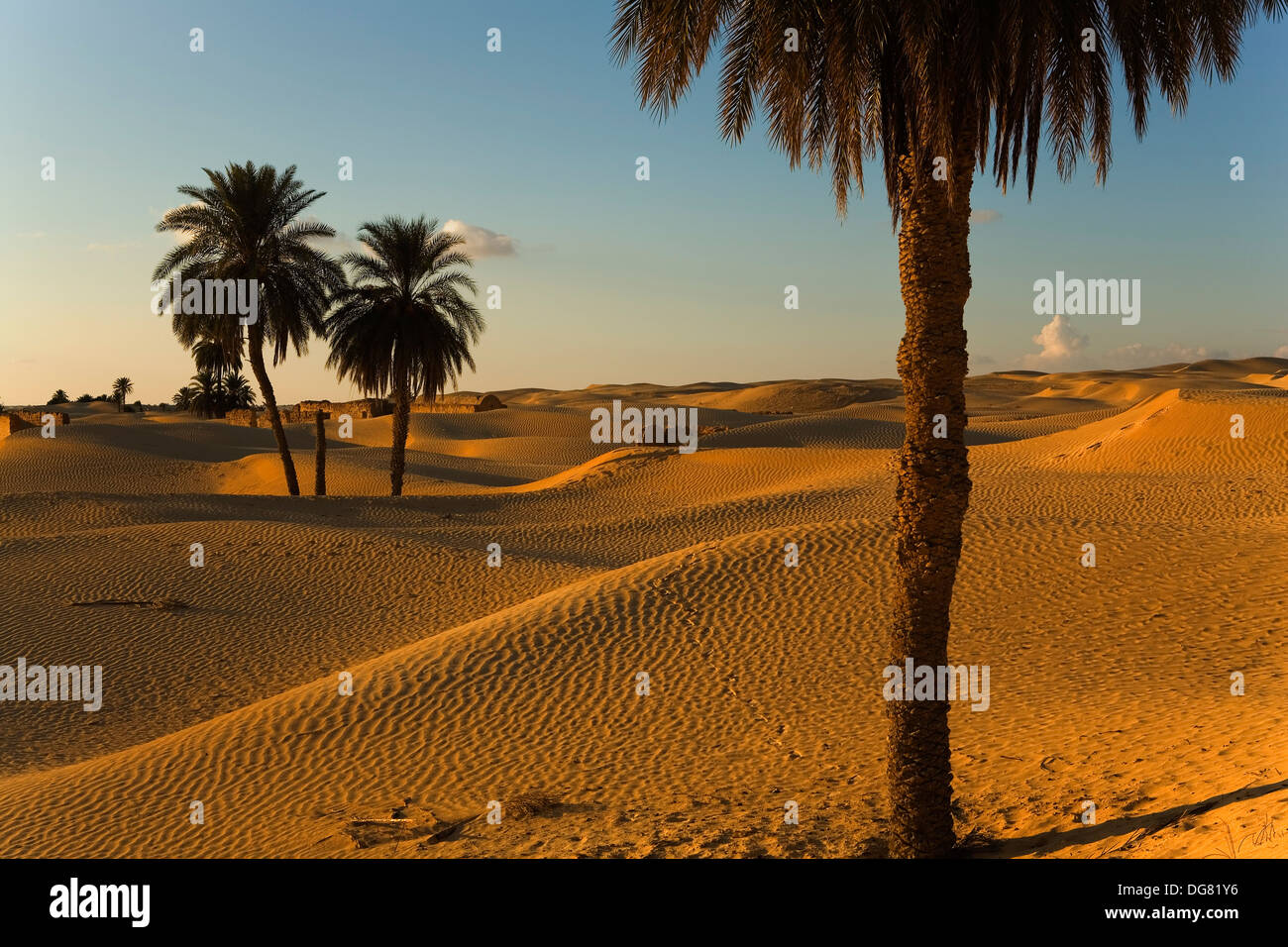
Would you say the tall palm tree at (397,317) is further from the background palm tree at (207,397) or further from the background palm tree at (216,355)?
the background palm tree at (207,397)

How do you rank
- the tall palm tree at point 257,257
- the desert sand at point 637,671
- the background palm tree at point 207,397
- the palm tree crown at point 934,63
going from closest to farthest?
the palm tree crown at point 934,63 → the desert sand at point 637,671 → the tall palm tree at point 257,257 → the background palm tree at point 207,397

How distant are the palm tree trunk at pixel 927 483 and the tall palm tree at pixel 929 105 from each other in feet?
0.04

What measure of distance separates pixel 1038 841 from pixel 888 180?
19.3 feet

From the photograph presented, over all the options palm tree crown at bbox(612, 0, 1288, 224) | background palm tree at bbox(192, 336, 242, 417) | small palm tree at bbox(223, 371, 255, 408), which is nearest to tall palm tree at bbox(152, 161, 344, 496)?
background palm tree at bbox(192, 336, 242, 417)

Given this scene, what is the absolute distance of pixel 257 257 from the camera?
3147 centimetres

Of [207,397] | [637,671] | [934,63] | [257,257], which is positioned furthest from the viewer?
[207,397]

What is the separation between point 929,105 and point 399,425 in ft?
96.7

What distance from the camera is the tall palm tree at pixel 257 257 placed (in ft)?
102

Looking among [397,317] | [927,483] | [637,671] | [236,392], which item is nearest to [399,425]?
[397,317]

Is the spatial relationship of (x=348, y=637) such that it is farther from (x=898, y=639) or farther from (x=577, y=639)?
(x=898, y=639)

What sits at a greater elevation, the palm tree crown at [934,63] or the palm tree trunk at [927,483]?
the palm tree crown at [934,63]

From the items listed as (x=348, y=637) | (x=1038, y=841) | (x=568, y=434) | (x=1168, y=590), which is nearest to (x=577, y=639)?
(x=348, y=637)

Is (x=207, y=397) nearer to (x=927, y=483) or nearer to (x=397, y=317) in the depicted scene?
(x=397, y=317)

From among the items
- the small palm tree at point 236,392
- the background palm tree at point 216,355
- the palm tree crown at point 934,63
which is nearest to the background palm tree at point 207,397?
the small palm tree at point 236,392
